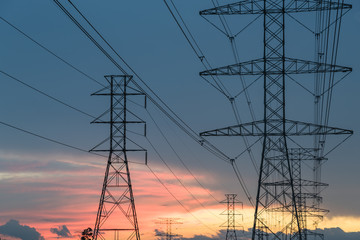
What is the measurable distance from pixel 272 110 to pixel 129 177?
11.4 meters

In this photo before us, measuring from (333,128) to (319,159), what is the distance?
134ft

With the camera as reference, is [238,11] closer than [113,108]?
Yes

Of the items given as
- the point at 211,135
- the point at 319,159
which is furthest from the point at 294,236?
the point at 211,135

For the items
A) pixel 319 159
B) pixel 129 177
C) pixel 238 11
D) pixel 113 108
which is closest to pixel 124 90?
pixel 113 108

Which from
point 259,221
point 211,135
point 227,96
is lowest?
point 259,221

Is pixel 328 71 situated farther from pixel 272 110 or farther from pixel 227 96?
pixel 227 96

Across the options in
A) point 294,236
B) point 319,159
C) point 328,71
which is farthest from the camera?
point 319,159

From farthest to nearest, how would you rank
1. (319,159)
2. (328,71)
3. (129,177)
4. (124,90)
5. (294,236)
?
(319,159) < (294,236) < (124,90) < (129,177) < (328,71)

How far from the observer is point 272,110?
165 feet

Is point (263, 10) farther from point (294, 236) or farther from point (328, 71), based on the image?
point (294, 236)

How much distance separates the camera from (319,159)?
88562 millimetres

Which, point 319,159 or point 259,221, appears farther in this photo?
point 319,159

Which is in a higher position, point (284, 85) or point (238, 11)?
point (238, 11)

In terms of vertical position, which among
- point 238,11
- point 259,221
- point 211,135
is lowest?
point 259,221
